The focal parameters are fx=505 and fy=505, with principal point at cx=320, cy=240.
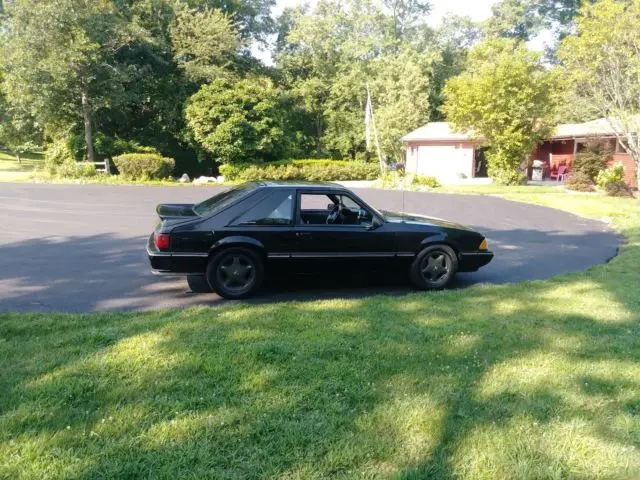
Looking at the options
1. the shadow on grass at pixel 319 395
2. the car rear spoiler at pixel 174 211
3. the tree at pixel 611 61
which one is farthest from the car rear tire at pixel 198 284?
the tree at pixel 611 61

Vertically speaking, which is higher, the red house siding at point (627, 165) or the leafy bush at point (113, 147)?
the leafy bush at point (113, 147)

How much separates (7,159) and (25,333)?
1819 inches

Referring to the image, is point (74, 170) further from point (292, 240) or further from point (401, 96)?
point (292, 240)

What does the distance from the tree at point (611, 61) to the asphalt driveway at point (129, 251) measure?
7.13m

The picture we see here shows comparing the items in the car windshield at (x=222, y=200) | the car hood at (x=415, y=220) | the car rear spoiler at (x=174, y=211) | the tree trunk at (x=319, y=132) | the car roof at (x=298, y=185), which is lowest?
the car hood at (x=415, y=220)

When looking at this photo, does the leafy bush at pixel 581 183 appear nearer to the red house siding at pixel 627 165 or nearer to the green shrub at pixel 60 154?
the red house siding at pixel 627 165

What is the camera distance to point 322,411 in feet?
10.5

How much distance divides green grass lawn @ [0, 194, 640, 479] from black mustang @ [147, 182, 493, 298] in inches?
35.1

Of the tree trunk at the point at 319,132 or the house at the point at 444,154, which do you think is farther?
the tree trunk at the point at 319,132

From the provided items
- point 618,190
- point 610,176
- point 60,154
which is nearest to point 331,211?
point 618,190

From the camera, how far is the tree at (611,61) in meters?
19.5

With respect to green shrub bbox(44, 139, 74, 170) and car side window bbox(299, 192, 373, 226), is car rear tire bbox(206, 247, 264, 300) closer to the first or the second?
car side window bbox(299, 192, 373, 226)

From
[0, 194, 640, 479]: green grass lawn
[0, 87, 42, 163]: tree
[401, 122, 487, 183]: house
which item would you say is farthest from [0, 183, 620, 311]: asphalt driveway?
[0, 87, 42, 163]: tree

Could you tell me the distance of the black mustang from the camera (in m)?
6.15
